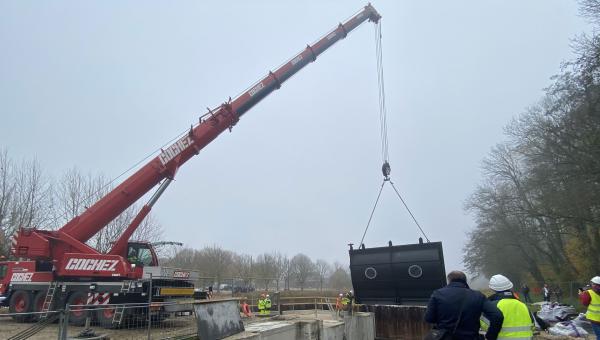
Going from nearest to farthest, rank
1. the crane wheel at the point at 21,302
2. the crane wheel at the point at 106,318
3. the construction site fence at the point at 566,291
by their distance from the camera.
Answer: the crane wheel at the point at 106,318, the crane wheel at the point at 21,302, the construction site fence at the point at 566,291

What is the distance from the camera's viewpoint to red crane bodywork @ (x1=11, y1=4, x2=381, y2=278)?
12000 mm

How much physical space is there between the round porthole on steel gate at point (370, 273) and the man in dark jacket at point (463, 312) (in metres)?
5.95

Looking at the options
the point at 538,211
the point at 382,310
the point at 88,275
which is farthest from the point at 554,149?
the point at 88,275

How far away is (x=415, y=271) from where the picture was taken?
10.0m

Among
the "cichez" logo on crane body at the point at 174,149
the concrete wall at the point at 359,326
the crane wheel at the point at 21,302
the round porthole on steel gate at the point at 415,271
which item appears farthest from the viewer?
the "cichez" logo on crane body at the point at 174,149

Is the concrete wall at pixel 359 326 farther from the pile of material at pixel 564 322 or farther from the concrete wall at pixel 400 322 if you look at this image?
the pile of material at pixel 564 322

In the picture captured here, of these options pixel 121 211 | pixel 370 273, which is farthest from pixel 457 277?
pixel 121 211

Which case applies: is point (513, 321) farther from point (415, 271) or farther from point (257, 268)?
point (257, 268)

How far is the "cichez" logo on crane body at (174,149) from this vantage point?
13.4m

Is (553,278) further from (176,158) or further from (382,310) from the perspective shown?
(176,158)

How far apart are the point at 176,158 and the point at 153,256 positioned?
133 inches

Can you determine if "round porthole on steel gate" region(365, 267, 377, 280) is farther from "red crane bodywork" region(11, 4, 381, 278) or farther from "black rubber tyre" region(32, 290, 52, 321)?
"black rubber tyre" region(32, 290, 52, 321)

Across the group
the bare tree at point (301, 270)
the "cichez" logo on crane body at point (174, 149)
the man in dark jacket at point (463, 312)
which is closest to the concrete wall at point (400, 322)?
the man in dark jacket at point (463, 312)

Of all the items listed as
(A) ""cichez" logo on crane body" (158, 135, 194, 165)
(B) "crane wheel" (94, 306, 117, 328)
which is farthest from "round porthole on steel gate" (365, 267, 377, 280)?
(A) ""cichez" logo on crane body" (158, 135, 194, 165)
